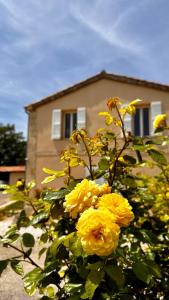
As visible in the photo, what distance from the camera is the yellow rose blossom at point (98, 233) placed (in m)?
0.96

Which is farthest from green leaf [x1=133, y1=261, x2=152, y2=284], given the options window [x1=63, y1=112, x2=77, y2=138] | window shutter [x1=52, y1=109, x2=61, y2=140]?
window [x1=63, y1=112, x2=77, y2=138]

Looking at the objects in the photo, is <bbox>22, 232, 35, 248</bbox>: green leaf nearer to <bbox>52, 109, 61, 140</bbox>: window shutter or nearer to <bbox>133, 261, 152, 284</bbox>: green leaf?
<bbox>133, 261, 152, 284</bbox>: green leaf

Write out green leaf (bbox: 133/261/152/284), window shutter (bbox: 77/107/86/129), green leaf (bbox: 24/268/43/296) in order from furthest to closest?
1. window shutter (bbox: 77/107/86/129)
2. green leaf (bbox: 24/268/43/296)
3. green leaf (bbox: 133/261/152/284)

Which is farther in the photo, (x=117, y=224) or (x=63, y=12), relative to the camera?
(x=63, y=12)

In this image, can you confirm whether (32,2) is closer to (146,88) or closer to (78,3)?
(78,3)

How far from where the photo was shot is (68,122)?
49.9 ft

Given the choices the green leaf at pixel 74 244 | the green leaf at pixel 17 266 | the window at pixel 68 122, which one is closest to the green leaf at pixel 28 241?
the green leaf at pixel 17 266

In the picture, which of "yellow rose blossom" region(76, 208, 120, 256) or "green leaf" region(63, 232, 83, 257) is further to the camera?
"green leaf" region(63, 232, 83, 257)

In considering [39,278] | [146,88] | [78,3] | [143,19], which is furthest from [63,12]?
[146,88]

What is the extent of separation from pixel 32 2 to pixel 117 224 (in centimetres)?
442

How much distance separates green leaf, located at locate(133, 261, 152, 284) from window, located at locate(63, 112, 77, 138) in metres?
13.9

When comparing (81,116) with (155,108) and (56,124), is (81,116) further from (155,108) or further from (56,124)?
(155,108)

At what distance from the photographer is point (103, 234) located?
3.17 feet

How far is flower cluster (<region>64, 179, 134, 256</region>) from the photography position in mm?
968
